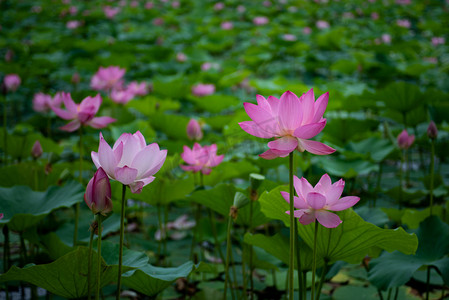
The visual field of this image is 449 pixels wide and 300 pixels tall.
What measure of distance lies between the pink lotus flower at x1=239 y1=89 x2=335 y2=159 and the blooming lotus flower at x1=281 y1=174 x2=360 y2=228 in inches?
2.7

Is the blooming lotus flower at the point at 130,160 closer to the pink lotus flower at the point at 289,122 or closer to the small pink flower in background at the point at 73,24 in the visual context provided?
the pink lotus flower at the point at 289,122

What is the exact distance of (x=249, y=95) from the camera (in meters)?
3.10

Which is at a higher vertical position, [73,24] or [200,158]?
[200,158]

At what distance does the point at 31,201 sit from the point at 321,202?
0.79 m

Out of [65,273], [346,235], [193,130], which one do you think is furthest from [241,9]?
[65,273]

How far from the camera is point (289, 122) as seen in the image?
63 cm

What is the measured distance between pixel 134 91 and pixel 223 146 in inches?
38.4

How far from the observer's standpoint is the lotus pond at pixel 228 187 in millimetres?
662

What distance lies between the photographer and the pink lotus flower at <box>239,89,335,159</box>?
613 millimetres

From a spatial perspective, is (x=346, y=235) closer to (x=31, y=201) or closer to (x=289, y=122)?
(x=289, y=122)

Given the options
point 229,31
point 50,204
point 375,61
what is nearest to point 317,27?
point 229,31

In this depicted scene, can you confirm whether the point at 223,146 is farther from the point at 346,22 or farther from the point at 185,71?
the point at 346,22

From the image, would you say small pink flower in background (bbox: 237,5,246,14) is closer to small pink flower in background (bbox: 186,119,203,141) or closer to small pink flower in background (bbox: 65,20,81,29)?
small pink flower in background (bbox: 65,20,81,29)

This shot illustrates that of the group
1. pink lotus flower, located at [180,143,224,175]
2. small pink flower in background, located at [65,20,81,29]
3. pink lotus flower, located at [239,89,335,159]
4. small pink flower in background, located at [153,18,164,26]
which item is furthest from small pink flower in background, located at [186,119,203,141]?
small pink flower in background, located at [153,18,164,26]
